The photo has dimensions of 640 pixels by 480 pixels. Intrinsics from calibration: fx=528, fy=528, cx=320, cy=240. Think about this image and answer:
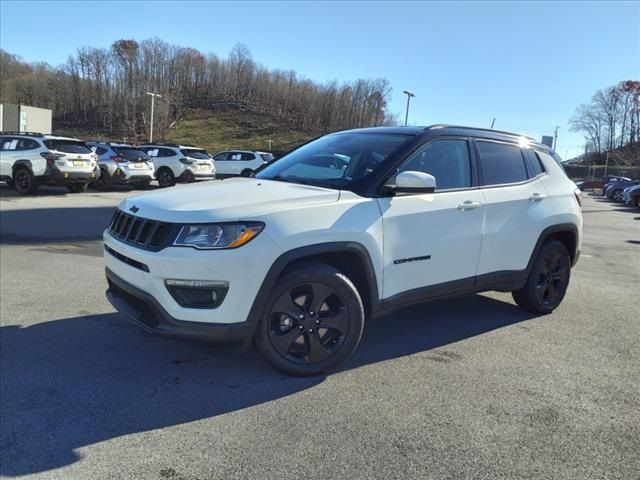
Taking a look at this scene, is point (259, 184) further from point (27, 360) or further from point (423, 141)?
point (27, 360)

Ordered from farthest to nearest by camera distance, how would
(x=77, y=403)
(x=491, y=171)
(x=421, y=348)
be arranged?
1. (x=491, y=171)
2. (x=421, y=348)
3. (x=77, y=403)

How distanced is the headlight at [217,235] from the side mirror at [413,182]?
3.61 feet

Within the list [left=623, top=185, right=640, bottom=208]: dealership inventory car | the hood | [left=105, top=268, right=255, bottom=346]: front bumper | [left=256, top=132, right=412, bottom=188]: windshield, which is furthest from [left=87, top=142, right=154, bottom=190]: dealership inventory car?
[left=623, top=185, right=640, bottom=208]: dealership inventory car

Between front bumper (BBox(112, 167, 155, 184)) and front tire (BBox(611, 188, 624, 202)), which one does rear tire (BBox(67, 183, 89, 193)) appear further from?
front tire (BBox(611, 188, 624, 202))

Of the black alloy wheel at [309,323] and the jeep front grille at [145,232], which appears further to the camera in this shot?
the black alloy wheel at [309,323]

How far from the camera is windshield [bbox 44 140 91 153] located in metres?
16.0

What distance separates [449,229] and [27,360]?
3.32 meters

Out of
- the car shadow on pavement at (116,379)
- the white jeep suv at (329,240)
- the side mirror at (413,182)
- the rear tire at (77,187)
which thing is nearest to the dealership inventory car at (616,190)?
the rear tire at (77,187)

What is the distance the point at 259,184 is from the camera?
405cm

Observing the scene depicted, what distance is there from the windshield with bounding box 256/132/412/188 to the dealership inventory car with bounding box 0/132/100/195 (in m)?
13.4

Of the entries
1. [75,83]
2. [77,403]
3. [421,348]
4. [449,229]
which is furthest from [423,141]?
[75,83]

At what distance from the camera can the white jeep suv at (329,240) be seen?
10.5ft

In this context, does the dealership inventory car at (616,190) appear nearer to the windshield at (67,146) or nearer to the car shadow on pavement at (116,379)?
the windshield at (67,146)

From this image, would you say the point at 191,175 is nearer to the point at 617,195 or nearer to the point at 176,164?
the point at 176,164
